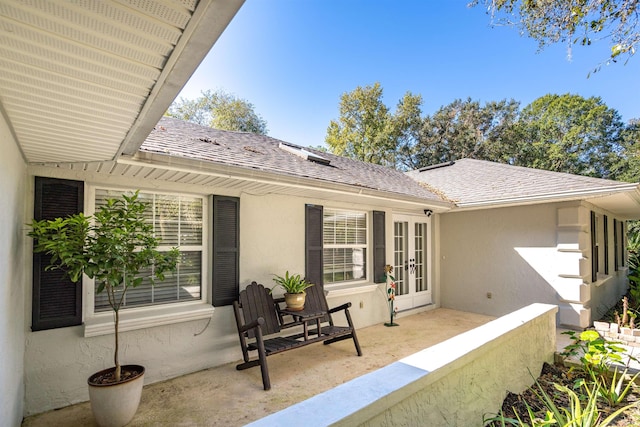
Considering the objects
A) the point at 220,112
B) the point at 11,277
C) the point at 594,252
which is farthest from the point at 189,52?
the point at 220,112

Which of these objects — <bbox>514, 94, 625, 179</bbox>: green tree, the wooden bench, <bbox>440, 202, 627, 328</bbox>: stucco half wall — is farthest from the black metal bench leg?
<bbox>514, 94, 625, 179</bbox>: green tree

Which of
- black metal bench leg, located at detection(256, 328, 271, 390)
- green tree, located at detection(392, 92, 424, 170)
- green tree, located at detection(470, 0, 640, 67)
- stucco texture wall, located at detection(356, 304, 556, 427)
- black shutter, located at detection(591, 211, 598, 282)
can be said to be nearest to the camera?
stucco texture wall, located at detection(356, 304, 556, 427)

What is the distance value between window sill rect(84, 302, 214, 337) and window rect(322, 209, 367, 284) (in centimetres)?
248

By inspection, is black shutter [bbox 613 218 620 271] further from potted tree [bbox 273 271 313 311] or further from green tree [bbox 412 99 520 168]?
green tree [bbox 412 99 520 168]

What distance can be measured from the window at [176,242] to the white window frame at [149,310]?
5 centimetres

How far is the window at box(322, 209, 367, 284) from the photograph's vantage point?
6043 mm

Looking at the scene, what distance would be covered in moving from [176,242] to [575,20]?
5.49 metres

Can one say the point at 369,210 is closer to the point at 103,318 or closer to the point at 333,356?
the point at 333,356

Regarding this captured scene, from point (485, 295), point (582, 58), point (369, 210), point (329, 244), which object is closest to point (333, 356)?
point (329, 244)

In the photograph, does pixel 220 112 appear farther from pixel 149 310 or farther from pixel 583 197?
pixel 583 197

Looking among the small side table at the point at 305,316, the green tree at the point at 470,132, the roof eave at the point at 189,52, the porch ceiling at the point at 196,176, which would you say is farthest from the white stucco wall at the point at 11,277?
the green tree at the point at 470,132

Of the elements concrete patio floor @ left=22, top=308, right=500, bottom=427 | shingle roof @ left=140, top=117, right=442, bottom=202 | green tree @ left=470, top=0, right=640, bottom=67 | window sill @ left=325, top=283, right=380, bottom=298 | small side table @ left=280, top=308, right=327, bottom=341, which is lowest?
concrete patio floor @ left=22, top=308, right=500, bottom=427

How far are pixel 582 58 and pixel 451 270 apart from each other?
5.15 meters

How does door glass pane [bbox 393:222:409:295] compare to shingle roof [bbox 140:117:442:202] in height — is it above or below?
below
